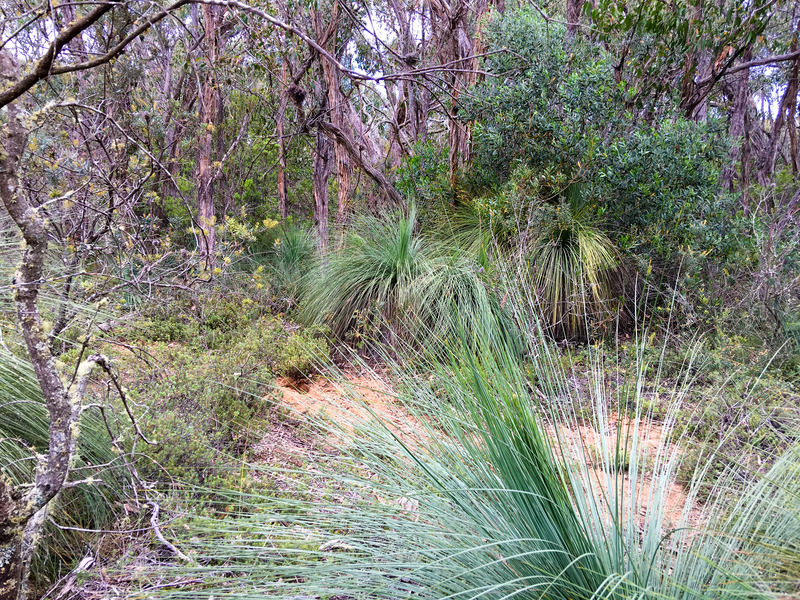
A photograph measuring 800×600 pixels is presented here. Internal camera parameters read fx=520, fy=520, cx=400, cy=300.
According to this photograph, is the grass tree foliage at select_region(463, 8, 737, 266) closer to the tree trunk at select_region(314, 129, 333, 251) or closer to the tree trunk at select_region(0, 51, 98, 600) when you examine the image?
the tree trunk at select_region(314, 129, 333, 251)

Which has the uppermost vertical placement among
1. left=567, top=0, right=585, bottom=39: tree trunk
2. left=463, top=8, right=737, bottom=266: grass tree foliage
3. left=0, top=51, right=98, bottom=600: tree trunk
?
left=567, top=0, right=585, bottom=39: tree trunk

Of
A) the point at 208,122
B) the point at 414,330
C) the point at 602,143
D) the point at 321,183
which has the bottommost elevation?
the point at 414,330

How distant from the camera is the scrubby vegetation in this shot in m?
1.49

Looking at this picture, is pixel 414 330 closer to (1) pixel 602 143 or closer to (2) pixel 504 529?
(1) pixel 602 143

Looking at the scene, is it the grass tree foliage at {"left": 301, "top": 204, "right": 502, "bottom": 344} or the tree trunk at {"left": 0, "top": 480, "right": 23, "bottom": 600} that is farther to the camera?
the grass tree foliage at {"left": 301, "top": 204, "right": 502, "bottom": 344}

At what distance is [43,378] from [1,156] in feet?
2.12

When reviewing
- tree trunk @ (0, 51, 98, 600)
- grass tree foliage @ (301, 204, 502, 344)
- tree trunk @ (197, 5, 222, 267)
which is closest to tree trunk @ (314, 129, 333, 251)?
grass tree foliage @ (301, 204, 502, 344)

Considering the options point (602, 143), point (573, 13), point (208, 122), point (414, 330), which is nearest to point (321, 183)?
point (208, 122)

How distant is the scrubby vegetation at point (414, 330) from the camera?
1492 mm

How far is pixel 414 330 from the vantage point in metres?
4.66

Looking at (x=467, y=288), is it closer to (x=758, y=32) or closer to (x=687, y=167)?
(x=687, y=167)

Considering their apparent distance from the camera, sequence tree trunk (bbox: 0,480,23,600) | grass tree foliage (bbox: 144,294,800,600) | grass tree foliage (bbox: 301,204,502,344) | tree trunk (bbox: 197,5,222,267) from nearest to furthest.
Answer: grass tree foliage (bbox: 144,294,800,600) < tree trunk (bbox: 0,480,23,600) < grass tree foliage (bbox: 301,204,502,344) < tree trunk (bbox: 197,5,222,267)

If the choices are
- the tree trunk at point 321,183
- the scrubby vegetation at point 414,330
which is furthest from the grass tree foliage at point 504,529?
the tree trunk at point 321,183

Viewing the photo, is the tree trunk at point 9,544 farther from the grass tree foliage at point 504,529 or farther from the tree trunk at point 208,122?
the tree trunk at point 208,122
